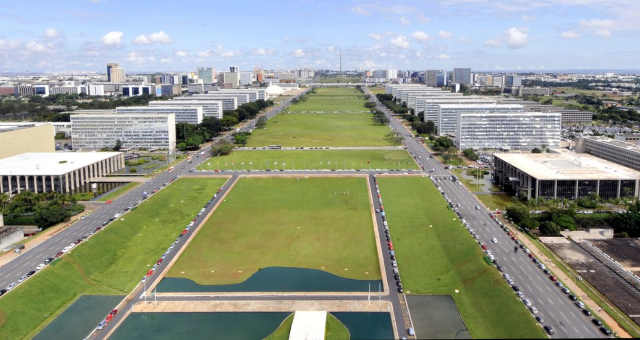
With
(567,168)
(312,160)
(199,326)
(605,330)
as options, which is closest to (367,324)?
(199,326)

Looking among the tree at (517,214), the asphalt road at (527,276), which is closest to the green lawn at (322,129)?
the asphalt road at (527,276)

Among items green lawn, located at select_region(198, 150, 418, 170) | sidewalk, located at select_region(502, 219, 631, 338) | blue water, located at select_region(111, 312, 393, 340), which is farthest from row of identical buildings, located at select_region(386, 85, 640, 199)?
blue water, located at select_region(111, 312, 393, 340)

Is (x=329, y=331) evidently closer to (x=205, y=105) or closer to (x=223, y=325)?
(x=223, y=325)

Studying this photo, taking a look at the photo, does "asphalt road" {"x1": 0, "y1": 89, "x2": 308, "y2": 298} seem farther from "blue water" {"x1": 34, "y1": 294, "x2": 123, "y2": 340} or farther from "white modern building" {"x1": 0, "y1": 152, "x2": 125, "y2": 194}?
"white modern building" {"x1": 0, "y1": 152, "x2": 125, "y2": 194}

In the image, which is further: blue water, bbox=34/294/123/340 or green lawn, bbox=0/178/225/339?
green lawn, bbox=0/178/225/339

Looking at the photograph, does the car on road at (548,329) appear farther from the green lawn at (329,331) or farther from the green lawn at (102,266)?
the green lawn at (102,266)

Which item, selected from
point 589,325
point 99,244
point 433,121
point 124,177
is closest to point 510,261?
point 589,325
